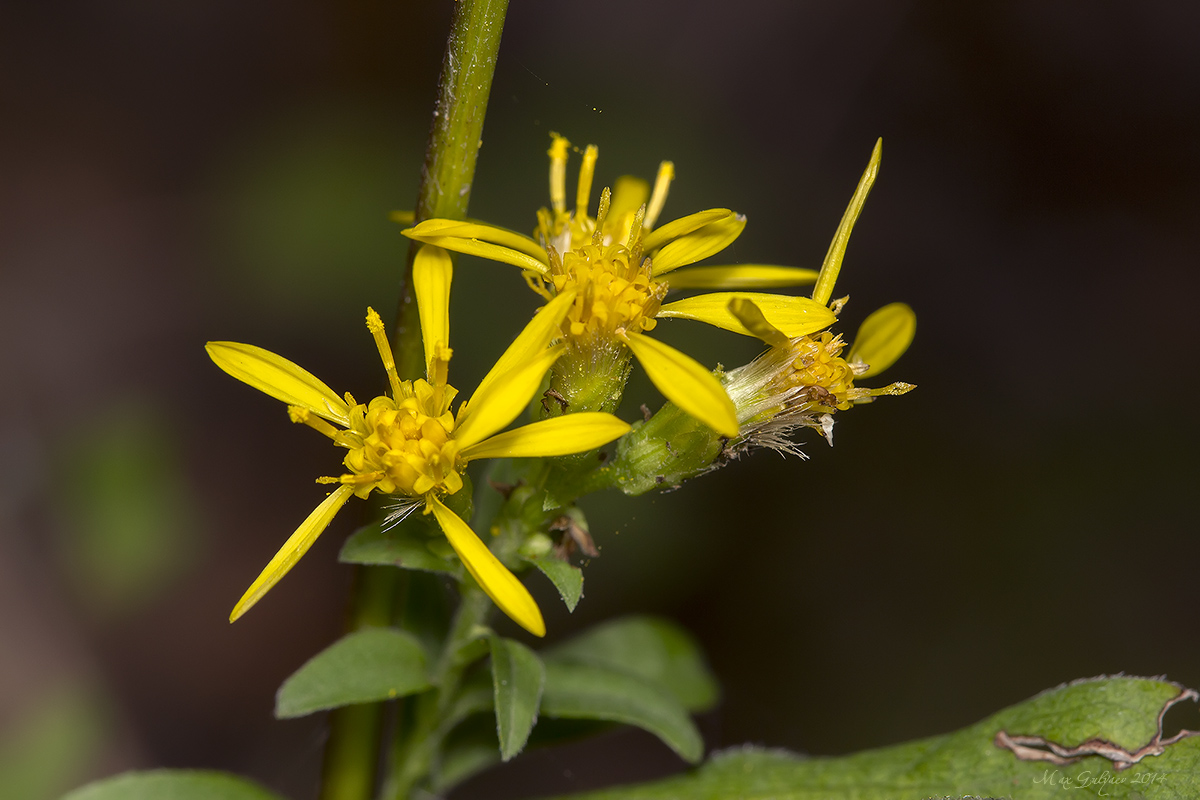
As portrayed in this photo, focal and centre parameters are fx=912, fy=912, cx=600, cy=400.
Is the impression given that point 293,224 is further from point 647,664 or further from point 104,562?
point 647,664

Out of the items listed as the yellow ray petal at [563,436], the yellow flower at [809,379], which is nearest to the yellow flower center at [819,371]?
the yellow flower at [809,379]

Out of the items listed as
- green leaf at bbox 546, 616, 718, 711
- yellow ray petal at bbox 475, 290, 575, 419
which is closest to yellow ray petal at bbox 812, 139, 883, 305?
yellow ray petal at bbox 475, 290, 575, 419

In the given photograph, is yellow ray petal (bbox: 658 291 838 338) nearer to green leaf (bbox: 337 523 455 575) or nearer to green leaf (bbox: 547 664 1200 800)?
green leaf (bbox: 337 523 455 575)

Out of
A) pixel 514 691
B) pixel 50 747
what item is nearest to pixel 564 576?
pixel 514 691

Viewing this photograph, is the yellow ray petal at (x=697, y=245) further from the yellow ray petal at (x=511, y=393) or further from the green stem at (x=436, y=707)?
the green stem at (x=436, y=707)

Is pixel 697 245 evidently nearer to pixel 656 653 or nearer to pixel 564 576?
pixel 564 576

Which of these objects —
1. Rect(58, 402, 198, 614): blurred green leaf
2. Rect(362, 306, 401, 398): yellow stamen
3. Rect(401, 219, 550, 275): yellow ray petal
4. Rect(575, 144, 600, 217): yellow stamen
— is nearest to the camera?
Rect(401, 219, 550, 275): yellow ray petal

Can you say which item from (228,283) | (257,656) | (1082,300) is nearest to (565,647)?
(257,656)
